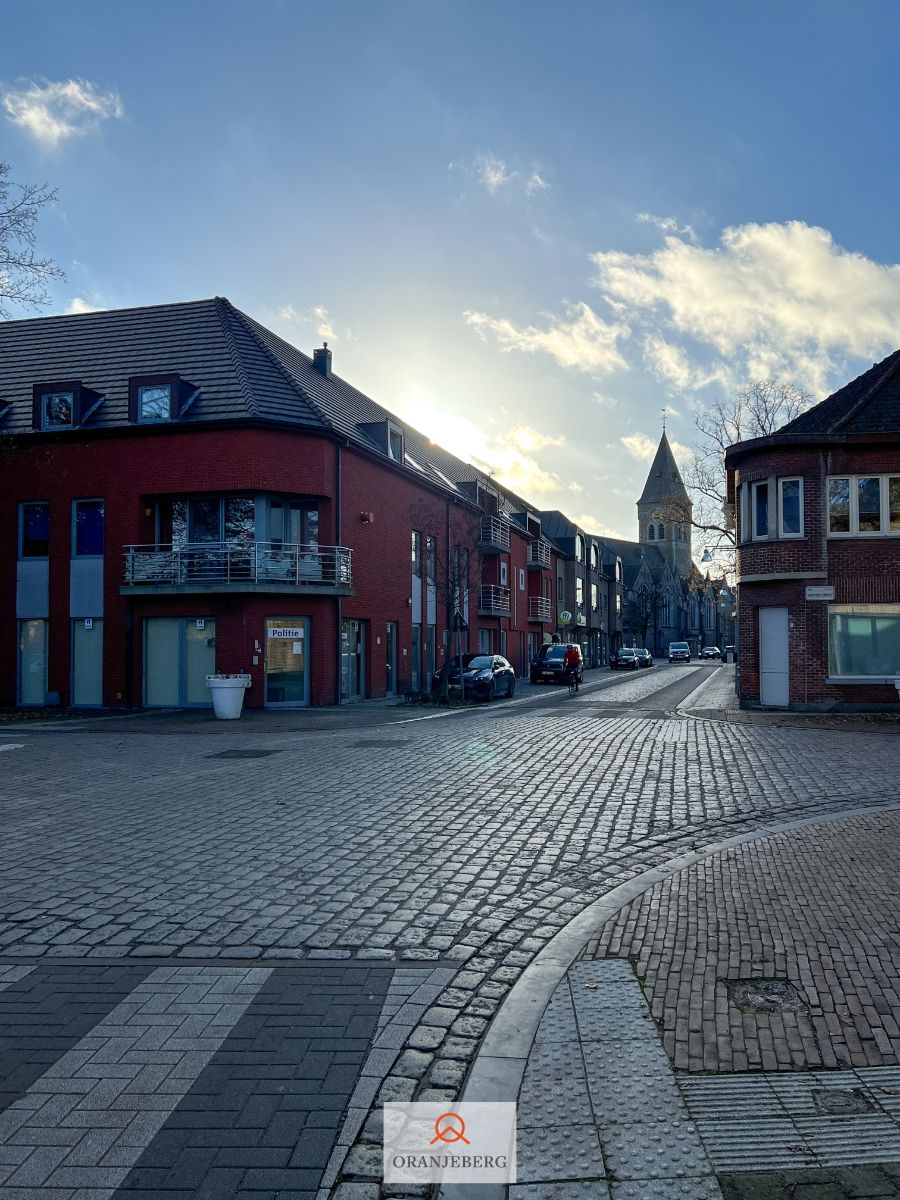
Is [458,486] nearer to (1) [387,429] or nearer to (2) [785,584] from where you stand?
(1) [387,429]

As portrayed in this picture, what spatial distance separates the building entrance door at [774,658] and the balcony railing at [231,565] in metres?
11.2

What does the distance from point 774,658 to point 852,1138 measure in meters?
20.4

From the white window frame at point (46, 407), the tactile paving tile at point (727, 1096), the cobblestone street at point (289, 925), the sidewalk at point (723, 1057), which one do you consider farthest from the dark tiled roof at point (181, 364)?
the tactile paving tile at point (727, 1096)

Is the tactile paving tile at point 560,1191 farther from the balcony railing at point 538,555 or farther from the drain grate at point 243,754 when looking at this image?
the balcony railing at point 538,555

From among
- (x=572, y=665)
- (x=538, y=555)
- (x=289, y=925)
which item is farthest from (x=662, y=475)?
(x=289, y=925)

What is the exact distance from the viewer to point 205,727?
1962 cm

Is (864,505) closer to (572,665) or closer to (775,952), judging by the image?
(572,665)

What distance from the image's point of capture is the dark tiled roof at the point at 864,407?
2172 cm

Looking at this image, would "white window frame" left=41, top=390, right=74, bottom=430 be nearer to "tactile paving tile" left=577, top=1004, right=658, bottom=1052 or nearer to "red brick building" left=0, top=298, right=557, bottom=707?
"red brick building" left=0, top=298, right=557, bottom=707

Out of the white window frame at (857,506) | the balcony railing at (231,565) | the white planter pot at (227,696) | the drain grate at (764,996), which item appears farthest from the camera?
the balcony railing at (231,565)

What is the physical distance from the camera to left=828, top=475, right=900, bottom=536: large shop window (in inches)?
842

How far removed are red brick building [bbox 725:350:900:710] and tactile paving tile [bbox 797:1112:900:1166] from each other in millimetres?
19843

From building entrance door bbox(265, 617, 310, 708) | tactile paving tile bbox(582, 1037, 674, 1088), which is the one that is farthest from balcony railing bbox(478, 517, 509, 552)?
tactile paving tile bbox(582, 1037, 674, 1088)

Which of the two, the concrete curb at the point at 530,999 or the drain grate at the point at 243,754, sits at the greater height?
the concrete curb at the point at 530,999
